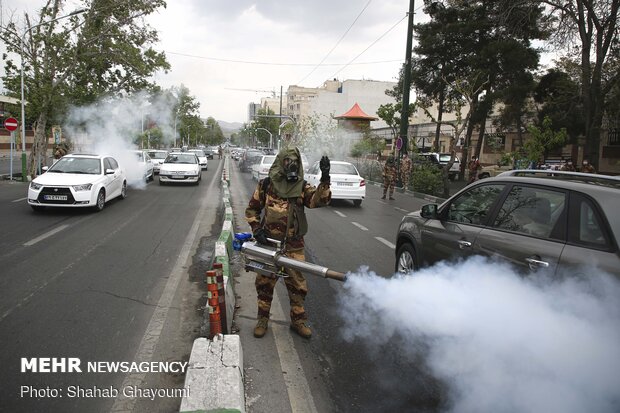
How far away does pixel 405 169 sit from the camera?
21.7 metres

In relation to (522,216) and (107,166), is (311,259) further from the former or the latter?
(107,166)

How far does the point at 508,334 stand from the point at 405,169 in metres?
18.8

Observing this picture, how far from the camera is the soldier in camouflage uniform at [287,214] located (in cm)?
423

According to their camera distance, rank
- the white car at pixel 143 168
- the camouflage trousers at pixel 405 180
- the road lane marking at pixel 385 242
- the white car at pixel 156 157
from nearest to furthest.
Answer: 1. the road lane marking at pixel 385 242
2. the white car at pixel 143 168
3. the camouflage trousers at pixel 405 180
4. the white car at pixel 156 157

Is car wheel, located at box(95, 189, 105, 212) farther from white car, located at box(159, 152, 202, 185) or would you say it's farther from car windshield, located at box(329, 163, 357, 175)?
Answer: white car, located at box(159, 152, 202, 185)

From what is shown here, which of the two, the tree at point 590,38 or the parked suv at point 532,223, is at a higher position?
the tree at point 590,38

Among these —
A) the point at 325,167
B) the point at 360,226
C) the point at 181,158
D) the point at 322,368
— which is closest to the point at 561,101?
the point at 360,226

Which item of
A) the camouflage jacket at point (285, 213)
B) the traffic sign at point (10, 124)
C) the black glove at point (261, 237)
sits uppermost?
the traffic sign at point (10, 124)

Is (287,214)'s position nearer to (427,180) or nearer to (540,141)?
(427,180)

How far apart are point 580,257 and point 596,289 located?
0.24 metres

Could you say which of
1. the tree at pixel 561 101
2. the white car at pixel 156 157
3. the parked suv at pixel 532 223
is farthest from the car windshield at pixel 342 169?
the white car at pixel 156 157

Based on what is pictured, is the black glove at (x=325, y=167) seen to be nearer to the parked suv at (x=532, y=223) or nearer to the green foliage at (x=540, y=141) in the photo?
the parked suv at (x=532, y=223)

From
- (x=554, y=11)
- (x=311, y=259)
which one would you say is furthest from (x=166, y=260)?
(x=554, y=11)

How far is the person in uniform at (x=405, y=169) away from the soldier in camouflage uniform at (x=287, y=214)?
1764cm
